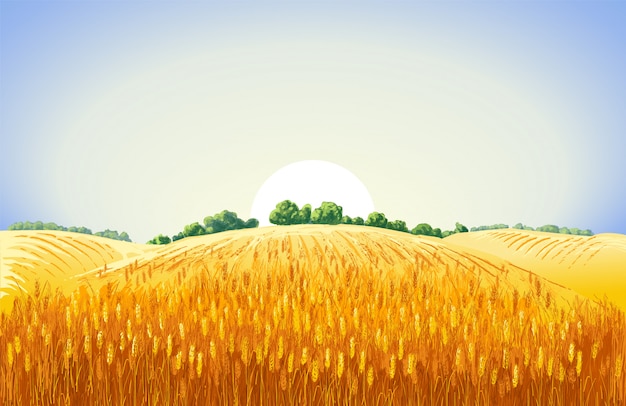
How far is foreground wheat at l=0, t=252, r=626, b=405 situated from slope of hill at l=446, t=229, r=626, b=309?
2938 mm

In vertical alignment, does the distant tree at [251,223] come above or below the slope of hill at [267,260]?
above

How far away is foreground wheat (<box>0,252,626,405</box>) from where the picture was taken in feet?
18.0

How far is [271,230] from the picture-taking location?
10984mm

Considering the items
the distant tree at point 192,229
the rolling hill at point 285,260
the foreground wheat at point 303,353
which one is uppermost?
the distant tree at point 192,229

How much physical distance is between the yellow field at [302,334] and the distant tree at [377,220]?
48.6ft

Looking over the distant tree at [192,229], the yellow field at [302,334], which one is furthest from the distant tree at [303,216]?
the yellow field at [302,334]

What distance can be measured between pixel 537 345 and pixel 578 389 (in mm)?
698

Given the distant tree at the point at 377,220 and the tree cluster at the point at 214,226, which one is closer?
the distant tree at the point at 377,220

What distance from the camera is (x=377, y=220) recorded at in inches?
983

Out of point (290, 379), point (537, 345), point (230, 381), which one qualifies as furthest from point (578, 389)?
point (230, 381)

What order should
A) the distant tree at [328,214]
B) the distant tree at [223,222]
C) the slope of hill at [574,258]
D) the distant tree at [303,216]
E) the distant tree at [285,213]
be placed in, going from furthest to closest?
the distant tree at [223,222] < the distant tree at [303,216] < the distant tree at [285,213] < the distant tree at [328,214] < the slope of hill at [574,258]

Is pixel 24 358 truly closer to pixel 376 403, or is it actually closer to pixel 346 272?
pixel 376 403

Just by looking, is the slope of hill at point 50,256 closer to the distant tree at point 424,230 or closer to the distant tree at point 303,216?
the distant tree at point 303,216

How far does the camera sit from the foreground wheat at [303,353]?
5484 mm
